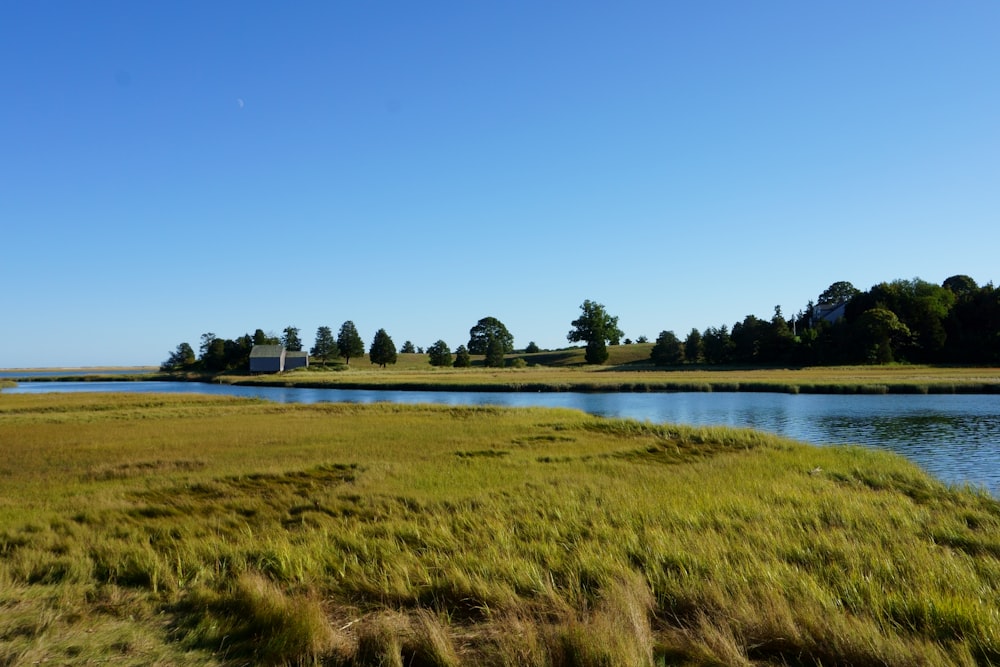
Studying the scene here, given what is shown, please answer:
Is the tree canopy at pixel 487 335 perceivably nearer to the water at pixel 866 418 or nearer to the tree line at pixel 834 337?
the tree line at pixel 834 337

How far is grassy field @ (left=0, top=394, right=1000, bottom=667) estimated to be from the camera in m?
5.43

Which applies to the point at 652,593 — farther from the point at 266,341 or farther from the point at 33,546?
the point at 266,341

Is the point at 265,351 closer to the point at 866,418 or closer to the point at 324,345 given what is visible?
the point at 324,345

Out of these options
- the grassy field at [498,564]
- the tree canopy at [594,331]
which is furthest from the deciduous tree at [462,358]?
the grassy field at [498,564]

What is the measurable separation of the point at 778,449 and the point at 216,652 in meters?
18.9

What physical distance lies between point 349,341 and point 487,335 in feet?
106

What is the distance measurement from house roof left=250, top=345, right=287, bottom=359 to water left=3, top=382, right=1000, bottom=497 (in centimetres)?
8173

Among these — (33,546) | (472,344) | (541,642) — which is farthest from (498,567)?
(472,344)

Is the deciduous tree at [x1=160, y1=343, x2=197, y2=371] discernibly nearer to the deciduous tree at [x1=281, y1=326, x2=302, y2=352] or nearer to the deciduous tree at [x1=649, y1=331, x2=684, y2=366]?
the deciduous tree at [x1=281, y1=326, x2=302, y2=352]

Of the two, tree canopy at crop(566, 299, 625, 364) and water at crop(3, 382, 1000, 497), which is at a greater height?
tree canopy at crop(566, 299, 625, 364)

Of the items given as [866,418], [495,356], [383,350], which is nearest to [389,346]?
[383,350]

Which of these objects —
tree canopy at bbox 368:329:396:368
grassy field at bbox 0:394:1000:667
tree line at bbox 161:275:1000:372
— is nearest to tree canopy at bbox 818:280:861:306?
tree line at bbox 161:275:1000:372

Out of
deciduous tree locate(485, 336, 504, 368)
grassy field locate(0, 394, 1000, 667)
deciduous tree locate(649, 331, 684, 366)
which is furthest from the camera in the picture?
deciduous tree locate(485, 336, 504, 368)

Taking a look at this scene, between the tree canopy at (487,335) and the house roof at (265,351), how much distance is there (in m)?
42.8
